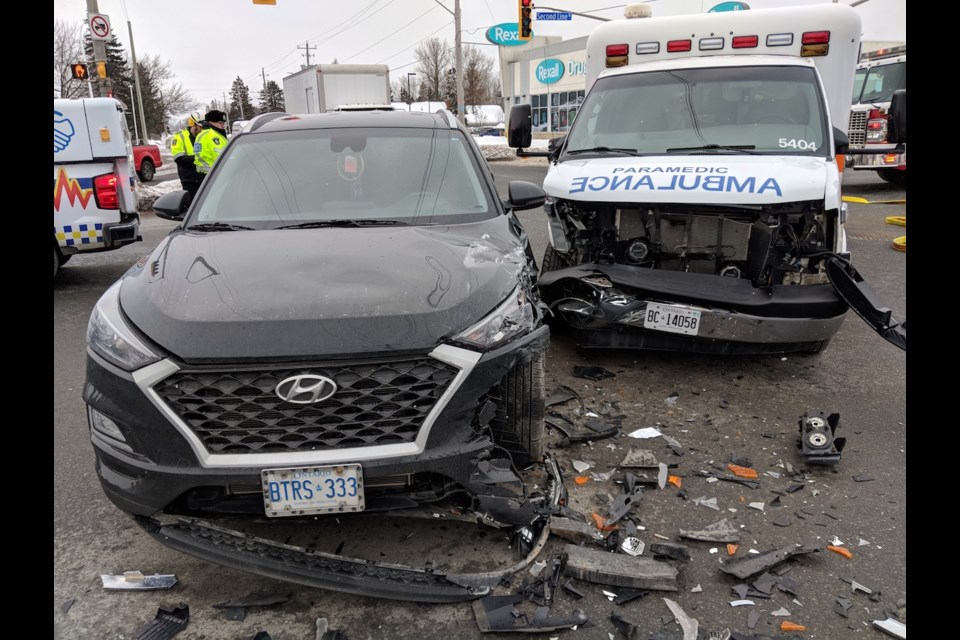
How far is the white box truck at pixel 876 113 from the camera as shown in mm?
14031

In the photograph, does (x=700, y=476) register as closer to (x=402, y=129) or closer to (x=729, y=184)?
(x=729, y=184)

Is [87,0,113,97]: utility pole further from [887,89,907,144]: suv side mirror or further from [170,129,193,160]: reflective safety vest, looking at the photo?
[887,89,907,144]: suv side mirror

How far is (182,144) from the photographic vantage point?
941 centimetres

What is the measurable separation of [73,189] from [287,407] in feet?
20.8

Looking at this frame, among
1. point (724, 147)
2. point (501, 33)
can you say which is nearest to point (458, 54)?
point (501, 33)

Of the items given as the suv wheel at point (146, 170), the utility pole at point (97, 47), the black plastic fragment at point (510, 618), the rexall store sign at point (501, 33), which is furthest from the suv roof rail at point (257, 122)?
the rexall store sign at point (501, 33)

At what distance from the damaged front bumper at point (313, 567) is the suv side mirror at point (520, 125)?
4.96 m

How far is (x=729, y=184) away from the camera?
453 centimetres

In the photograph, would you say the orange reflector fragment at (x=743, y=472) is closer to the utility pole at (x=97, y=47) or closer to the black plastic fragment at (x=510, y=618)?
the black plastic fragment at (x=510, y=618)

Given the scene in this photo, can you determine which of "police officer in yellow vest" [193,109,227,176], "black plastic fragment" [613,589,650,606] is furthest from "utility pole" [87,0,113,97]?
"black plastic fragment" [613,589,650,606]

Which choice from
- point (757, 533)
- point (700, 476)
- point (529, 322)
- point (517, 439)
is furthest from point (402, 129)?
point (757, 533)

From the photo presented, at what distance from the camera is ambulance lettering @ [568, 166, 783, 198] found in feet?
14.7

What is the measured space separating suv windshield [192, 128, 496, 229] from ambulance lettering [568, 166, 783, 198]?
3.46ft
